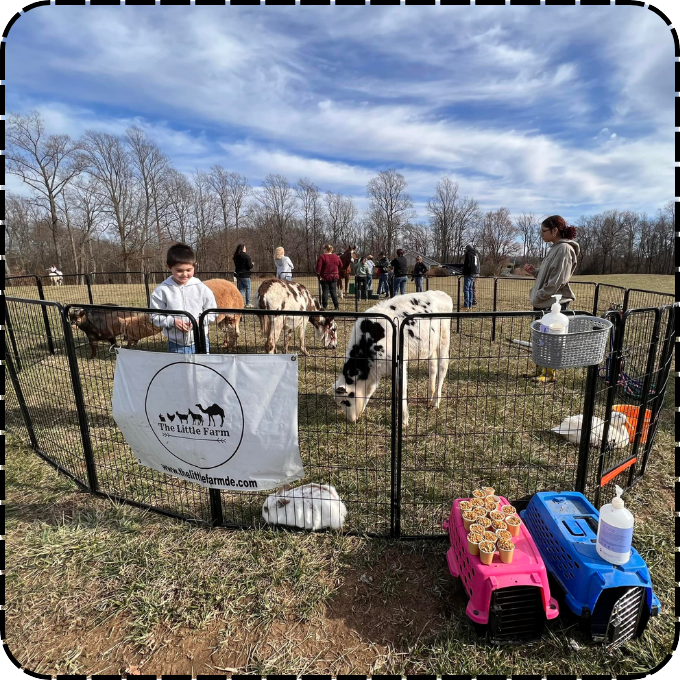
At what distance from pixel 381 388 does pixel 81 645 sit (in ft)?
15.0

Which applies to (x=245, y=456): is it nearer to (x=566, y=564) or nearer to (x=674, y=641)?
(x=566, y=564)

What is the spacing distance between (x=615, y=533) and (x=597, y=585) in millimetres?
289

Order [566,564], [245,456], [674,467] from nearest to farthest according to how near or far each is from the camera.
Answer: [566,564], [245,456], [674,467]

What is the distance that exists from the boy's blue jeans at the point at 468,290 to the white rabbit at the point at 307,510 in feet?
30.3

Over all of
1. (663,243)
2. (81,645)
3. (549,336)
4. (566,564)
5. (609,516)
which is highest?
(663,243)

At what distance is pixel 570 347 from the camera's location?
2414 millimetres

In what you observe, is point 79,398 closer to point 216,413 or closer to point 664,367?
point 216,413

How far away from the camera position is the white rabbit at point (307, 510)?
301 cm

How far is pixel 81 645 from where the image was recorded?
2.19 m

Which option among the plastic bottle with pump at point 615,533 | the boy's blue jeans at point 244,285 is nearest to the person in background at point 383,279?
the boy's blue jeans at point 244,285

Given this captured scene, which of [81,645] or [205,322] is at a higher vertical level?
[205,322]

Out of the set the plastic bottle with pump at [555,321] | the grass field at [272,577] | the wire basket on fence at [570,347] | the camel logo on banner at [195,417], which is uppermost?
the plastic bottle with pump at [555,321]

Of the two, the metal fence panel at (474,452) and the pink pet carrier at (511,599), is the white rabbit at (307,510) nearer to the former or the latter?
the metal fence panel at (474,452)

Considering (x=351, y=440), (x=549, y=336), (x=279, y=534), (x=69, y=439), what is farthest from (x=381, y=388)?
(x=69, y=439)
